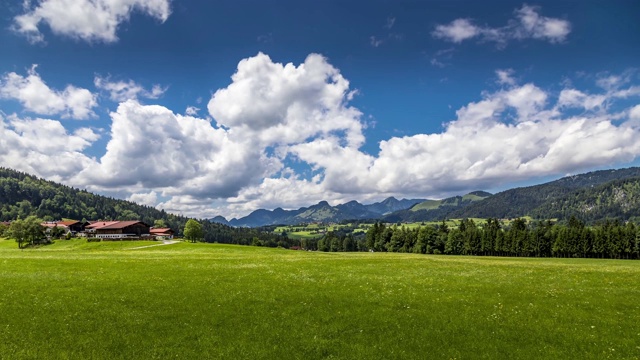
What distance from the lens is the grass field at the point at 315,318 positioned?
1764 centimetres

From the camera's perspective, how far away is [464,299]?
26.6 metres

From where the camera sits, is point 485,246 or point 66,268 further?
point 485,246

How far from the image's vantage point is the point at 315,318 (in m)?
22.2

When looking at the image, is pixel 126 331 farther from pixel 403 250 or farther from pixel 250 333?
pixel 403 250

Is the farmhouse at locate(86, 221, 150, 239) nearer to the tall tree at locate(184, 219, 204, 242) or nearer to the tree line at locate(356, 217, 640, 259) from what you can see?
the tall tree at locate(184, 219, 204, 242)

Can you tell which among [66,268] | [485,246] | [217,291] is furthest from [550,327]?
[485,246]

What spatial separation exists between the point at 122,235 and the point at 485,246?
541 ft

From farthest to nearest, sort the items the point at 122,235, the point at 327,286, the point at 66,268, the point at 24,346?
the point at 122,235 < the point at 66,268 < the point at 327,286 < the point at 24,346

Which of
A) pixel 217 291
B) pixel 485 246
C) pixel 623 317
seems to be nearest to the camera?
pixel 623 317

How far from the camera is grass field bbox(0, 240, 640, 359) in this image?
17.6 metres

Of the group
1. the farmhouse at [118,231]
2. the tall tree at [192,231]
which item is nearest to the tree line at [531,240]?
the tall tree at [192,231]

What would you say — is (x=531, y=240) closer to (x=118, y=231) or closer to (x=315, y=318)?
(x=315, y=318)

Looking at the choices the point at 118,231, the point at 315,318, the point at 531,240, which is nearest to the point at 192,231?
the point at 118,231

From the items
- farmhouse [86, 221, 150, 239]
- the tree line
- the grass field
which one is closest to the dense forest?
the tree line
